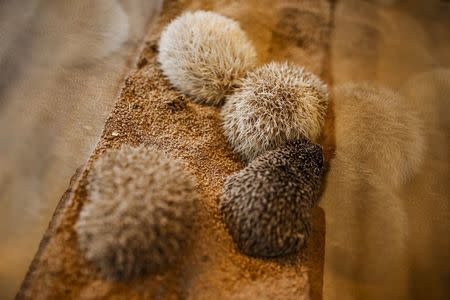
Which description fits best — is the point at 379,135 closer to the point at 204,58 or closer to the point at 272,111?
the point at 272,111

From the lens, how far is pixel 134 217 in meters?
1.45

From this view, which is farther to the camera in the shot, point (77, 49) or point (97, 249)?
point (77, 49)

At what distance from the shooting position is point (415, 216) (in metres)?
1.89

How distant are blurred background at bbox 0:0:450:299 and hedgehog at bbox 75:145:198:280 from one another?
0.34m

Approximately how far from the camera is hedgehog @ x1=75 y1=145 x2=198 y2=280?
145 centimetres

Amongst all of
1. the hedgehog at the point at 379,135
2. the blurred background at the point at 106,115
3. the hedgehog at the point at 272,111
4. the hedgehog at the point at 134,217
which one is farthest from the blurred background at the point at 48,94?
the hedgehog at the point at 379,135

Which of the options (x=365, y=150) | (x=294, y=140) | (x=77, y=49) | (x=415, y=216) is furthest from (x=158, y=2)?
(x=415, y=216)

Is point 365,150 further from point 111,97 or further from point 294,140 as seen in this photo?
point 111,97

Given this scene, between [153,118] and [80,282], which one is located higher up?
[153,118]

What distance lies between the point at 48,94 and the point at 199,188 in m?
0.97

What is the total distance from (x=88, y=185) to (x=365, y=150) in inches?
56.9

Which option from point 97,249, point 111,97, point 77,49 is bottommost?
point 97,249

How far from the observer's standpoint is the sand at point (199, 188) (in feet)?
5.08

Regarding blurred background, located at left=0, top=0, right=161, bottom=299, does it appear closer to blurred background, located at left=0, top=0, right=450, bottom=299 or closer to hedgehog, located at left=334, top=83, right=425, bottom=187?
blurred background, located at left=0, top=0, right=450, bottom=299
